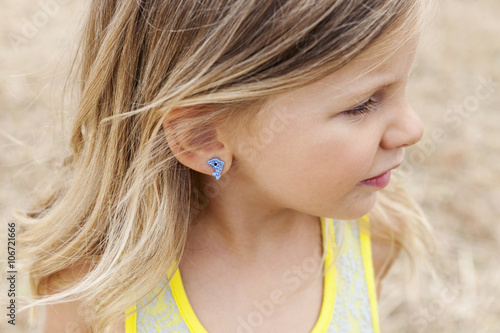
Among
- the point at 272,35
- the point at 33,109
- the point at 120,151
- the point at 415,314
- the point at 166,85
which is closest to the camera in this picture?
the point at 272,35

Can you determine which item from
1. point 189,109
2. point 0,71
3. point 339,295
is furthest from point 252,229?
point 0,71

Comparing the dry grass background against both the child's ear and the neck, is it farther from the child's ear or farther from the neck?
the neck

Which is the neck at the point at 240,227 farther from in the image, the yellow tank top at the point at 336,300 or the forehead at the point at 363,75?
the forehead at the point at 363,75

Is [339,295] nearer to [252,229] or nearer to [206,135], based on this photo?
[252,229]

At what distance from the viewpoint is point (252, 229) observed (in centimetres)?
136

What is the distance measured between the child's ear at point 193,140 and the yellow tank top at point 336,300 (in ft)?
1.01

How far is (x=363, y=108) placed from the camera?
3.54ft

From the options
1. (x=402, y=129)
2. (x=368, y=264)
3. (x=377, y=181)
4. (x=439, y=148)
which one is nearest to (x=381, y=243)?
(x=368, y=264)

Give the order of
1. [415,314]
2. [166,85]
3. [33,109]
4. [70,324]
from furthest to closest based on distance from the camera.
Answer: [33,109], [415,314], [70,324], [166,85]

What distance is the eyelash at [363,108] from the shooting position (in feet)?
3.52

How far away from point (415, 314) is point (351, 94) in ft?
4.60

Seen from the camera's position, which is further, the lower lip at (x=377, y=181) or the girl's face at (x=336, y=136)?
the lower lip at (x=377, y=181)

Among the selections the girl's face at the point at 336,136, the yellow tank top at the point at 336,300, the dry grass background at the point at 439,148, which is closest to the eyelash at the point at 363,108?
the girl's face at the point at 336,136

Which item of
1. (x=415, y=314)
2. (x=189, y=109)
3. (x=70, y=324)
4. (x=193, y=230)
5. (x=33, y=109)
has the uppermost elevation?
(x=33, y=109)
